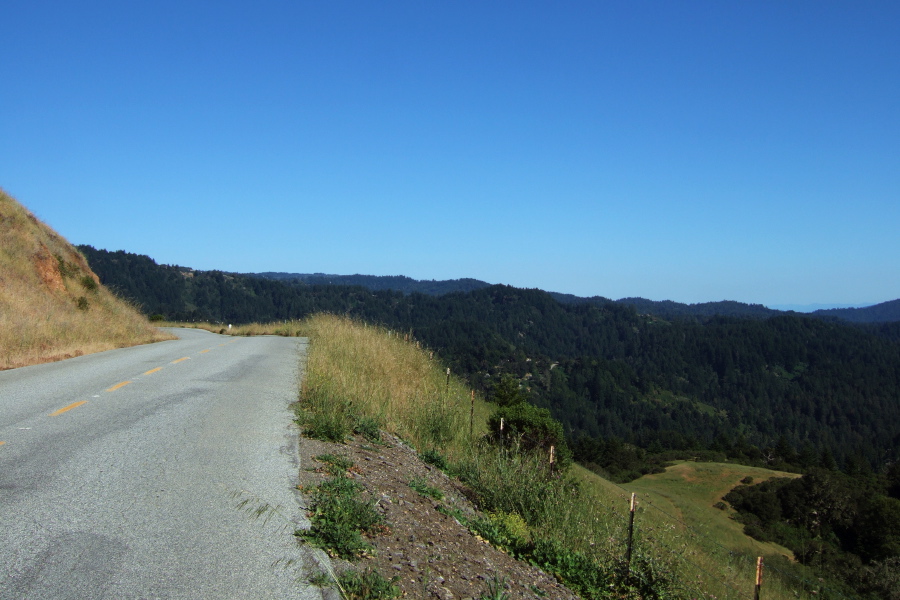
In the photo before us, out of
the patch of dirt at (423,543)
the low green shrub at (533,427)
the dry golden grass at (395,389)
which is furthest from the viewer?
the low green shrub at (533,427)

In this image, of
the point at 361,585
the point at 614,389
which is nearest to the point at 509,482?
the point at 361,585

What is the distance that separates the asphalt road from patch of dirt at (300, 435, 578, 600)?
50 centimetres

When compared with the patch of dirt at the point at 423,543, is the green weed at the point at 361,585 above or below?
above

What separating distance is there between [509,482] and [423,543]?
10.5 feet

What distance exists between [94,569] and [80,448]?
3050mm

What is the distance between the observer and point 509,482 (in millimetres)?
8133

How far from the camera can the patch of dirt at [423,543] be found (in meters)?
4.37

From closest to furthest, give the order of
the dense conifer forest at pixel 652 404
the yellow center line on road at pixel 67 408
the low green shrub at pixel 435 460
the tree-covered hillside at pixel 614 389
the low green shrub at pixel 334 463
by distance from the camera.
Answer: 1. the low green shrub at pixel 334 463
2. the yellow center line on road at pixel 67 408
3. the low green shrub at pixel 435 460
4. the dense conifer forest at pixel 652 404
5. the tree-covered hillside at pixel 614 389

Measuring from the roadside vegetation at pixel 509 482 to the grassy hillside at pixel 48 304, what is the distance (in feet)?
21.2

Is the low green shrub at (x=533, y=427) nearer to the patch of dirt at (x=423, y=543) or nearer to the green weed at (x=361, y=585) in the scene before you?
the patch of dirt at (x=423, y=543)

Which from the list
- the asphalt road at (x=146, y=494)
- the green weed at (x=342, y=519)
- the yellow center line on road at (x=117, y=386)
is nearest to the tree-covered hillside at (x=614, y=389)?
the yellow center line on road at (x=117, y=386)

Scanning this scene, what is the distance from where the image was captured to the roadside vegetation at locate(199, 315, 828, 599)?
655cm

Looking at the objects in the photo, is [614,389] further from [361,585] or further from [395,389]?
[361,585]

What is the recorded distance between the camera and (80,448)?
6.37 metres
